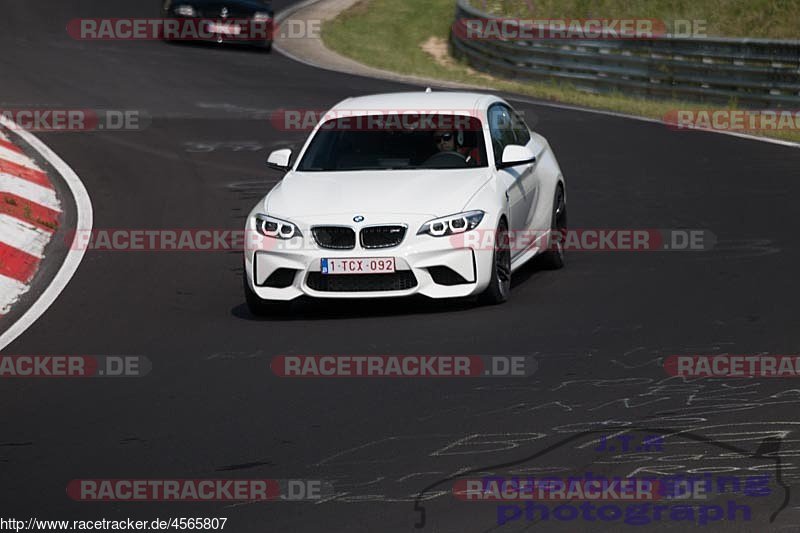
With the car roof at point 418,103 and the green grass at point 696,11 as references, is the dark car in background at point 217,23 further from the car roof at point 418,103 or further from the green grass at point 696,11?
the car roof at point 418,103

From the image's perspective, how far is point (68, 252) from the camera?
13641mm

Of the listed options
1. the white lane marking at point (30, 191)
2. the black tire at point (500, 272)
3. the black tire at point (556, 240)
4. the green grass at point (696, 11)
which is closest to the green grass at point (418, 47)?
the green grass at point (696, 11)

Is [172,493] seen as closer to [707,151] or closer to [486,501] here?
[486,501]

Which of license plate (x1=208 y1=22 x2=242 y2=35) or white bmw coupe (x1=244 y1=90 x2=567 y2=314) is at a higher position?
white bmw coupe (x1=244 y1=90 x2=567 y2=314)

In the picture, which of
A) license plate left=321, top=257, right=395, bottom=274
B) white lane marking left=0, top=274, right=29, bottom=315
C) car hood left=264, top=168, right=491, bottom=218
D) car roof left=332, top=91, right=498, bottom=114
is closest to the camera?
license plate left=321, top=257, right=395, bottom=274

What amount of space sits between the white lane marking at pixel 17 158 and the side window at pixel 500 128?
6371 mm

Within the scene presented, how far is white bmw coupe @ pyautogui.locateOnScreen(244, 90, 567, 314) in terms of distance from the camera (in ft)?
35.2

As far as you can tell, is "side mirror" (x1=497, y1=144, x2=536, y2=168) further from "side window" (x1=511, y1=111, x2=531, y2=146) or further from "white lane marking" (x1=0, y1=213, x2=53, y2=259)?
"white lane marking" (x1=0, y1=213, x2=53, y2=259)

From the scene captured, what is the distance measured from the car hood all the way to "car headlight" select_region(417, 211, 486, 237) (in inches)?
2.0

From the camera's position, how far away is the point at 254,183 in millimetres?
17359

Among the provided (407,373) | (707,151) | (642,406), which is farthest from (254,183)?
(642,406)

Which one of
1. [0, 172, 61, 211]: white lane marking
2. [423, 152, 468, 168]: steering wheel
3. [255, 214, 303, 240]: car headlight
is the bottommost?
[0, 172, 61, 211]: white lane marking

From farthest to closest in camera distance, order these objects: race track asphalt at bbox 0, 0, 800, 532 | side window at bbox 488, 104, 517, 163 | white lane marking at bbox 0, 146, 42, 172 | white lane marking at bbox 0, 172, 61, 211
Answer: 1. white lane marking at bbox 0, 146, 42, 172
2. white lane marking at bbox 0, 172, 61, 211
3. side window at bbox 488, 104, 517, 163
4. race track asphalt at bbox 0, 0, 800, 532

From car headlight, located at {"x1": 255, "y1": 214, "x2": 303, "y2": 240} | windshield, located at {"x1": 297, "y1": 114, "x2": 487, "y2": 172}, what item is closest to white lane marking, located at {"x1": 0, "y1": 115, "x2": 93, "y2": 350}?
car headlight, located at {"x1": 255, "y1": 214, "x2": 303, "y2": 240}
